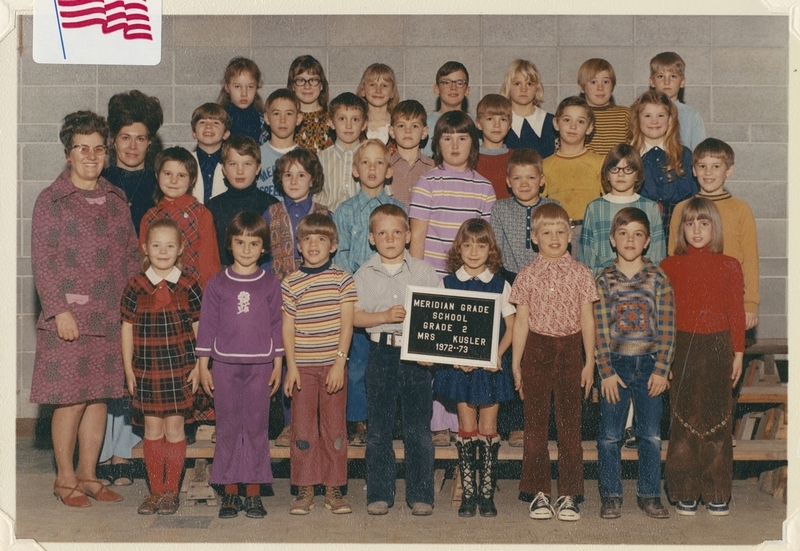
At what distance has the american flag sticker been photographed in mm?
5238

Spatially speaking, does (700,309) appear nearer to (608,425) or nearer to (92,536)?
(608,425)

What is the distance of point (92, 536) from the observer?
16.7 feet

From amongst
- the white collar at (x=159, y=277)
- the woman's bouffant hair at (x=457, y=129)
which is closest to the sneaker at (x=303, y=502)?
the white collar at (x=159, y=277)

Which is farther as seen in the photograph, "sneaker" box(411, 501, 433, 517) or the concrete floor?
"sneaker" box(411, 501, 433, 517)

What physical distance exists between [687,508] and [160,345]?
9.63ft

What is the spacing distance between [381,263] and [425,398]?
0.76 metres

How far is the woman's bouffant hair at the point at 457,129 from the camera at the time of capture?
221 inches

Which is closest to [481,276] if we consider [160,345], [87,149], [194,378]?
[194,378]

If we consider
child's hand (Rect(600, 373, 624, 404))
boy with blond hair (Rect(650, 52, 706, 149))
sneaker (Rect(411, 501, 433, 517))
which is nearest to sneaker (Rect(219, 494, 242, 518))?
sneaker (Rect(411, 501, 433, 517))

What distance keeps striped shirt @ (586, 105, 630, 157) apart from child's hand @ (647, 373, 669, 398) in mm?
1505

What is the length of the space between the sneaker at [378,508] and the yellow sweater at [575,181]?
195cm

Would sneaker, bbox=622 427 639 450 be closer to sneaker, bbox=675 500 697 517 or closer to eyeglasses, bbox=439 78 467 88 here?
sneaker, bbox=675 500 697 517

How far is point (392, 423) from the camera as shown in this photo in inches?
207

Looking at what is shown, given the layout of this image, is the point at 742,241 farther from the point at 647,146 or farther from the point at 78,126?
the point at 78,126
